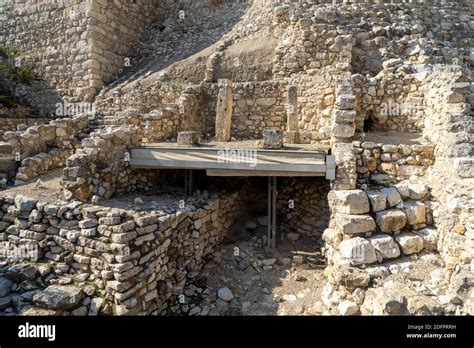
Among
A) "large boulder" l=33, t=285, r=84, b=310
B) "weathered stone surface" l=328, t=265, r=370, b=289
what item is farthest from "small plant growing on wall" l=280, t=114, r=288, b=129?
"large boulder" l=33, t=285, r=84, b=310

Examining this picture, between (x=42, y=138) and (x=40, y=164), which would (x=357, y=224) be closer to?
(x=40, y=164)

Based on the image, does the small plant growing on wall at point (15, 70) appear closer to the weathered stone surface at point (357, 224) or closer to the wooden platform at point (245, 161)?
the wooden platform at point (245, 161)

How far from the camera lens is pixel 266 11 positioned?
1255 centimetres

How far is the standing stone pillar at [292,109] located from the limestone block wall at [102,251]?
432 cm

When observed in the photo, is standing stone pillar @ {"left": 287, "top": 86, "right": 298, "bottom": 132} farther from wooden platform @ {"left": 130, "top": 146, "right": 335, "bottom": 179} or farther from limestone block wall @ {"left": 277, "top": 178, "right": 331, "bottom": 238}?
wooden platform @ {"left": 130, "top": 146, "right": 335, "bottom": 179}

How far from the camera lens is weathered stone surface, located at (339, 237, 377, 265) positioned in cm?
478

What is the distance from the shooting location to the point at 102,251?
4957 millimetres

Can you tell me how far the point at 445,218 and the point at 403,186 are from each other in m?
1.01

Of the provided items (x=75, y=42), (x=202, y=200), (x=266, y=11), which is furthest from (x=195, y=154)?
(x=75, y=42)

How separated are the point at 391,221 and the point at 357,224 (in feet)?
2.01

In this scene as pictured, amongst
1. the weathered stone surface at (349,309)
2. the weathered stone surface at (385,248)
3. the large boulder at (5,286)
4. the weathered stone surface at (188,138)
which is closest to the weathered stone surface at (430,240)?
the weathered stone surface at (385,248)

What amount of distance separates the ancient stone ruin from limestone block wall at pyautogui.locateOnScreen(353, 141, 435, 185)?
32mm
